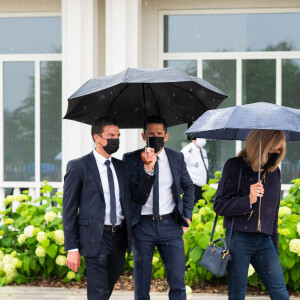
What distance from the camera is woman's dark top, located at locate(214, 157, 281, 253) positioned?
3.64m

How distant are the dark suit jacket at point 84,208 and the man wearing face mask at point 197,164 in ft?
13.9

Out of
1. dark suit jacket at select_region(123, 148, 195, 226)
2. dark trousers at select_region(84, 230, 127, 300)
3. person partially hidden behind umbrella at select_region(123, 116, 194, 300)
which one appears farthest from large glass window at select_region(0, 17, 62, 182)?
dark trousers at select_region(84, 230, 127, 300)

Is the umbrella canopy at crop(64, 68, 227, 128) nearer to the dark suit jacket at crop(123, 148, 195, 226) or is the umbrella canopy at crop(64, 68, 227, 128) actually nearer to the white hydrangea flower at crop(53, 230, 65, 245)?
the dark suit jacket at crop(123, 148, 195, 226)

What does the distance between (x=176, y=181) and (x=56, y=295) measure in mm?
2078

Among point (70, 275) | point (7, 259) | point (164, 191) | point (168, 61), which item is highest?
point (168, 61)

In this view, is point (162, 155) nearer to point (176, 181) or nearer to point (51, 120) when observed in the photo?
point (176, 181)

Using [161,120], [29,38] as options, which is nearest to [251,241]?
[161,120]

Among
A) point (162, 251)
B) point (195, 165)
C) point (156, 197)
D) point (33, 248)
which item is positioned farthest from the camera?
point (195, 165)

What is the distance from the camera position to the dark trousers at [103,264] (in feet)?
12.5

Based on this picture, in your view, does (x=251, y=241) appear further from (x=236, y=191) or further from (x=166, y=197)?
(x=166, y=197)

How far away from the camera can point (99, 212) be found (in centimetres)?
379

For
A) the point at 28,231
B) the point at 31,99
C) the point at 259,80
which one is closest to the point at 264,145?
the point at 28,231

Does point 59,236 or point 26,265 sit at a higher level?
point 59,236

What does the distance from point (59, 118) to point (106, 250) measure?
17.6ft
